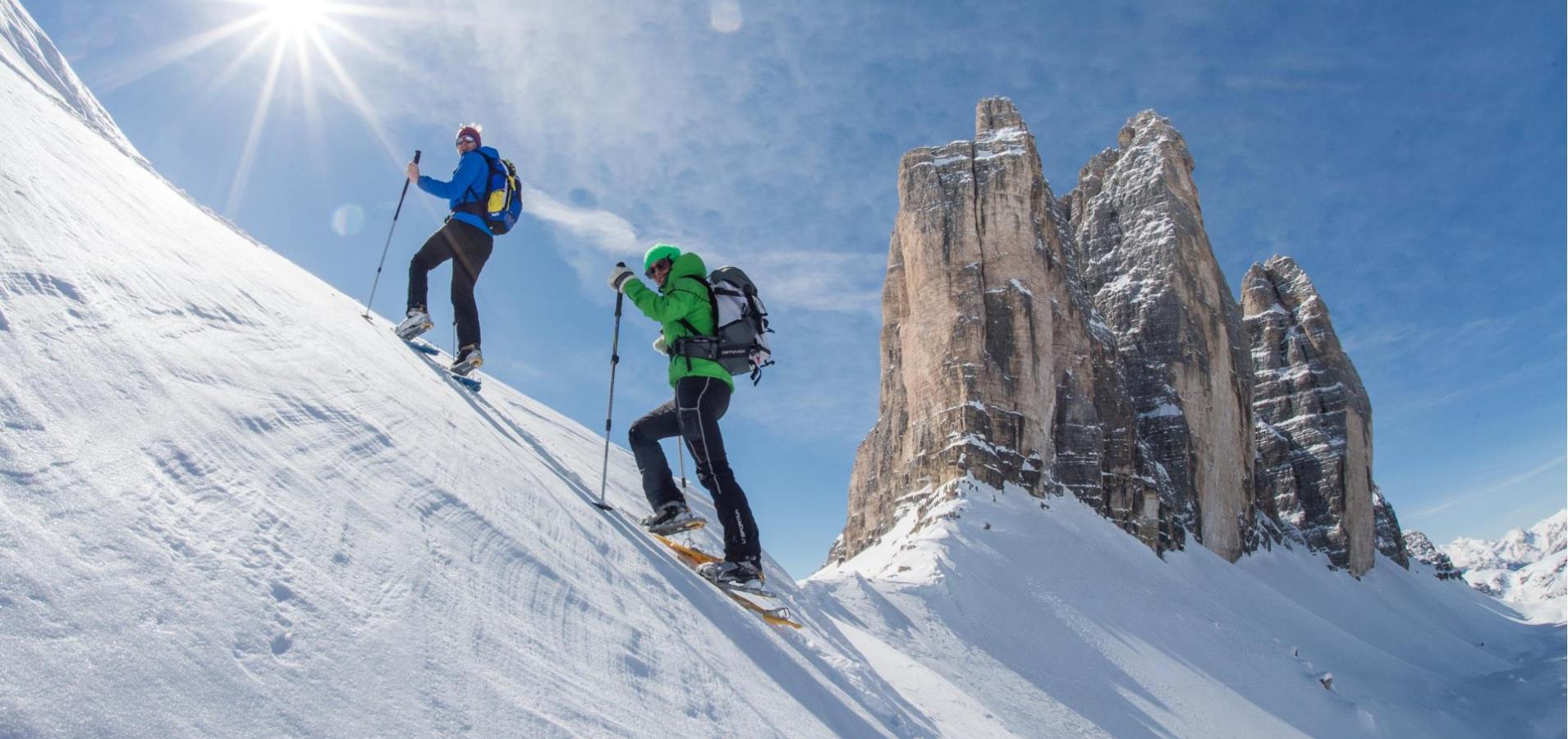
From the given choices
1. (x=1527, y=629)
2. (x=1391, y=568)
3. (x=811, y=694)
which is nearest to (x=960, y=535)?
(x=811, y=694)

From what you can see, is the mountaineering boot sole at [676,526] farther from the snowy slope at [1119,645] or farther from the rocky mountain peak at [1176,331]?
the rocky mountain peak at [1176,331]

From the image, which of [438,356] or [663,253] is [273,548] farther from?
[438,356]

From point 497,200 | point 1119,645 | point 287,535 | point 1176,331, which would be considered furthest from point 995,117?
point 287,535

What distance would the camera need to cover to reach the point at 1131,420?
41125 millimetres

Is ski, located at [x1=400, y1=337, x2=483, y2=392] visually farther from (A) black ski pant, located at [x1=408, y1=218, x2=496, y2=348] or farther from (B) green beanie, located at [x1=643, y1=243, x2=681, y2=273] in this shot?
(B) green beanie, located at [x1=643, y1=243, x2=681, y2=273]

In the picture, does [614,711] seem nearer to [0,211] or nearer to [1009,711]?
[0,211]

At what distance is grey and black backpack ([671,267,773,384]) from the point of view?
5957mm

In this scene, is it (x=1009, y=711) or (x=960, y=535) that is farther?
(x=960, y=535)

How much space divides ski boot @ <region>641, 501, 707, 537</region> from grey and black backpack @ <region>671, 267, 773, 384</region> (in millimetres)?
1145

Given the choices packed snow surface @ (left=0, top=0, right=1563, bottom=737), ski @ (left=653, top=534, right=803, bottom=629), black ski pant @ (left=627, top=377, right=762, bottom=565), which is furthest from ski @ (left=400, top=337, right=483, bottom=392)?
ski @ (left=653, top=534, right=803, bottom=629)

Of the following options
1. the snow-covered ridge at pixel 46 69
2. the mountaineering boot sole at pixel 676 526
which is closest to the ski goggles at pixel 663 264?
the mountaineering boot sole at pixel 676 526

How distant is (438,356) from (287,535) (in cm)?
597

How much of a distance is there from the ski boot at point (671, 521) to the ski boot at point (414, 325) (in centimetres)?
350

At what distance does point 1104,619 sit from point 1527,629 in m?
67.6
